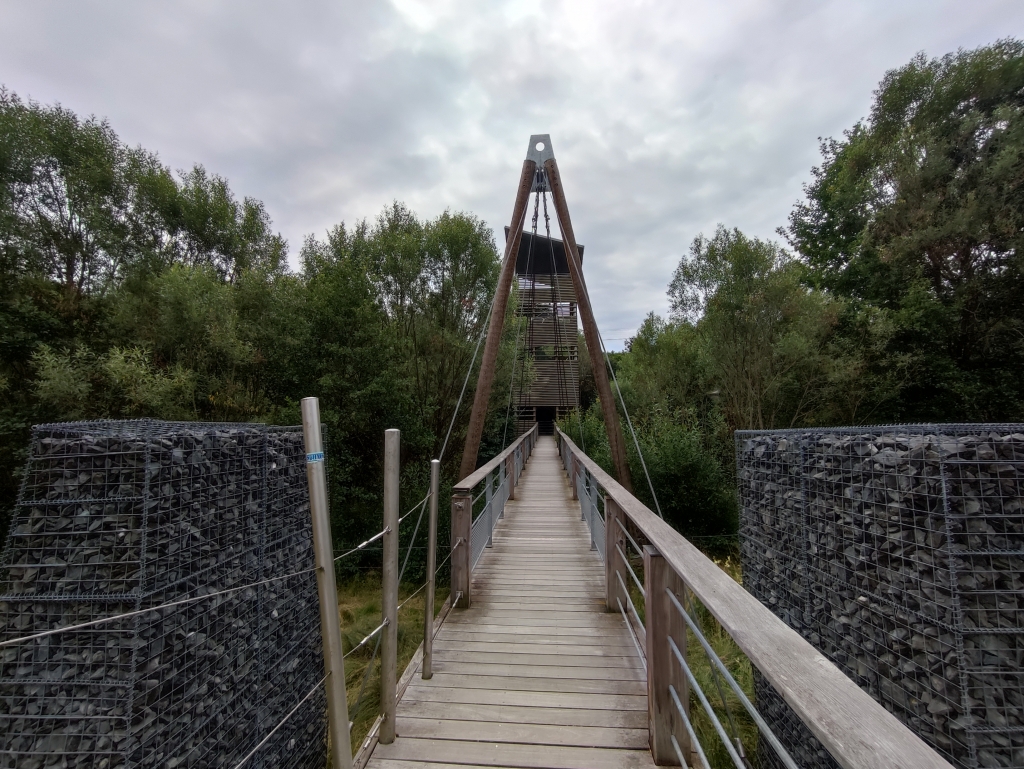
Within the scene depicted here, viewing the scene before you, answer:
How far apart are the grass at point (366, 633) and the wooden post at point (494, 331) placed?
1.65 m

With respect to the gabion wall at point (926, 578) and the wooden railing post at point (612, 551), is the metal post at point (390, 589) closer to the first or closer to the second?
the wooden railing post at point (612, 551)

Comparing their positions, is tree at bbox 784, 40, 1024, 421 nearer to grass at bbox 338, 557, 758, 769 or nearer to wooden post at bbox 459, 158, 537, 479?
grass at bbox 338, 557, 758, 769

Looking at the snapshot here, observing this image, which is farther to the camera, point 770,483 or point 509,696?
point 770,483

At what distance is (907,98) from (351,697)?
49.6 feet

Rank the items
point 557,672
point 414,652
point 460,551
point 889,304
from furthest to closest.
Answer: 1. point 889,304
2. point 414,652
3. point 460,551
4. point 557,672

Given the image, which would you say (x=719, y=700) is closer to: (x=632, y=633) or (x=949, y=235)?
(x=632, y=633)

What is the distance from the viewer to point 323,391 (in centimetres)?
840

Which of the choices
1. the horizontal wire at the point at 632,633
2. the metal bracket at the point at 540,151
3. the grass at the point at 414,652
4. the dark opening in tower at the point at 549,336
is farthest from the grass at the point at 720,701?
the dark opening in tower at the point at 549,336

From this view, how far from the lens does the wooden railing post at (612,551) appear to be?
2791 millimetres

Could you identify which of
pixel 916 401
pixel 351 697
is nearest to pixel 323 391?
pixel 351 697

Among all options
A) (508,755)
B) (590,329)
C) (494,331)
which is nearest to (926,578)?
(508,755)

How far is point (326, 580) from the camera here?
44.1 inches

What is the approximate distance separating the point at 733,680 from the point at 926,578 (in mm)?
1012

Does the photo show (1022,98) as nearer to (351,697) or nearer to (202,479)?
Answer: (202,479)
